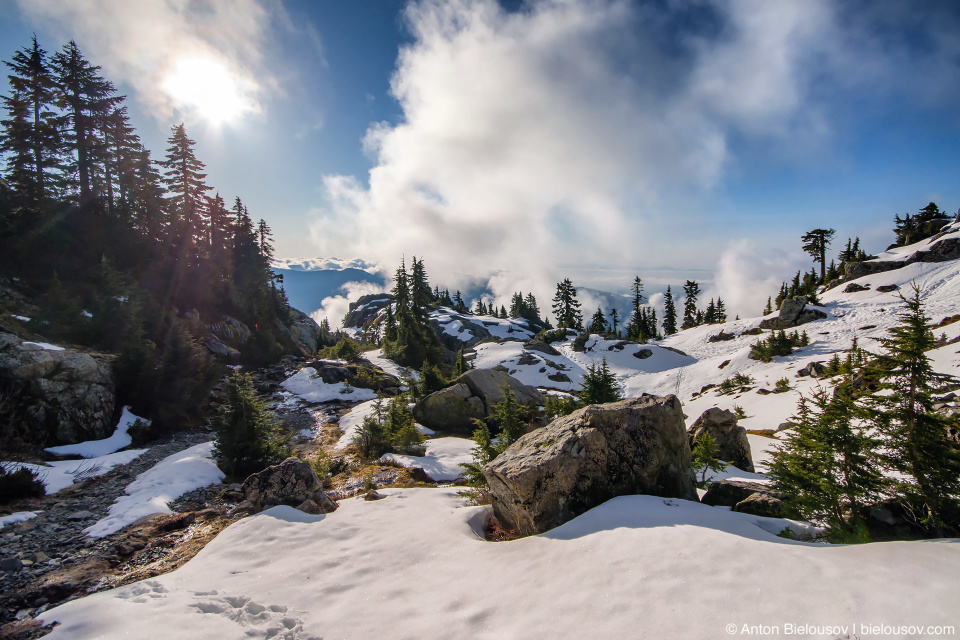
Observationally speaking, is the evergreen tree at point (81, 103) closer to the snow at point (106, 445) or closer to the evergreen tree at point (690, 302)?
the snow at point (106, 445)

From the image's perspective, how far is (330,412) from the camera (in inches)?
986

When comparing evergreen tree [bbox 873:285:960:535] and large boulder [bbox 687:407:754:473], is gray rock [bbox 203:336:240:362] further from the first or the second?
evergreen tree [bbox 873:285:960:535]

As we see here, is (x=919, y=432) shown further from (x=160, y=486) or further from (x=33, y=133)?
(x=33, y=133)

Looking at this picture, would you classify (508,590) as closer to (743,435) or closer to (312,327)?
(743,435)

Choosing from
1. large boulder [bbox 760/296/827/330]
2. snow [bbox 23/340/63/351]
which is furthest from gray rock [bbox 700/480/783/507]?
large boulder [bbox 760/296/827/330]

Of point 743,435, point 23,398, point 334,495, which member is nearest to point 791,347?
point 743,435

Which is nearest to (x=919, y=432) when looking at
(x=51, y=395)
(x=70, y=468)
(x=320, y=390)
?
(x=70, y=468)

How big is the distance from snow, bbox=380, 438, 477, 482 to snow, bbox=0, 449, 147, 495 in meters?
9.76

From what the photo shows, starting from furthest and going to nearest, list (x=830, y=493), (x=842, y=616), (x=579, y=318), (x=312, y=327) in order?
(x=579, y=318) < (x=312, y=327) < (x=830, y=493) < (x=842, y=616)

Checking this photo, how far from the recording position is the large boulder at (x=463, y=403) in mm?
21547

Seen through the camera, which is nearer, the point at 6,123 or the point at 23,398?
the point at 23,398

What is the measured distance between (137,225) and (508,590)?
145 ft

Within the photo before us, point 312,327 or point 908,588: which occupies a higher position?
point 312,327

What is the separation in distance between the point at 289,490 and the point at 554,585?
7.66 m
